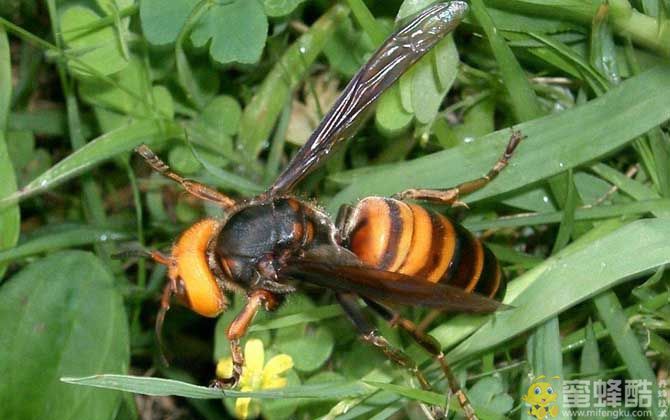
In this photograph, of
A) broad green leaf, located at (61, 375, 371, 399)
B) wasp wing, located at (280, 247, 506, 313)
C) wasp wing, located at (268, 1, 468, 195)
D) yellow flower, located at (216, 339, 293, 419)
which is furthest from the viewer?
yellow flower, located at (216, 339, 293, 419)

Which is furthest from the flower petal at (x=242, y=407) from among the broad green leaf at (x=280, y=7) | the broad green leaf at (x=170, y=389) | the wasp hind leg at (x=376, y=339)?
the broad green leaf at (x=280, y=7)

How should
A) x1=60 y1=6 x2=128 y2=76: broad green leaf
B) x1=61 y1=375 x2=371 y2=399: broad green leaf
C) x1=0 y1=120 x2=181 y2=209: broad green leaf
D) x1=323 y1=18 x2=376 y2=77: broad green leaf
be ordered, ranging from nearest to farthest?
1. x1=61 y1=375 x2=371 y2=399: broad green leaf
2. x1=0 y1=120 x2=181 y2=209: broad green leaf
3. x1=60 y1=6 x2=128 y2=76: broad green leaf
4. x1=323 y1=18 x2=376 y2=77: broad green leaf

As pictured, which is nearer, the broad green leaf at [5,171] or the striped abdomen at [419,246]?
the striped abdomen at [419,246]

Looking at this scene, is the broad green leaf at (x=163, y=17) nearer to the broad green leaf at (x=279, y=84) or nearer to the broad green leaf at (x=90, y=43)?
the broad green leaf at (x=90, y=43)

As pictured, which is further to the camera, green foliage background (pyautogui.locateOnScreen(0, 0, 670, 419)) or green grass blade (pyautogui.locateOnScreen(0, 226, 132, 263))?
green grass blade (pyautogui.locateOnScreen(0, 226, 132, 263))

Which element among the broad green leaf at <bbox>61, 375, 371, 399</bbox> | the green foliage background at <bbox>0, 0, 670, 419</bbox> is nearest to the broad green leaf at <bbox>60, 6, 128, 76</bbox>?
the green foliage background at <bbox>0, 0, 670, 419</bbox>

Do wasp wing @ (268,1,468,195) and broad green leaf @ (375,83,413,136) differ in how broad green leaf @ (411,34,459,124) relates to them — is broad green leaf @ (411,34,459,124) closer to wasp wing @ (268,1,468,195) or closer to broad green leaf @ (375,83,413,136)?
broad green leaf @ (375,83,413,136)
